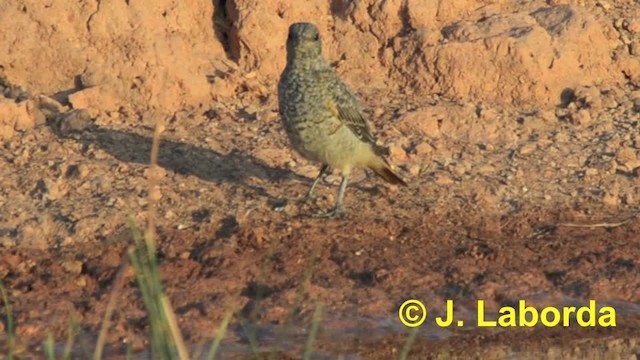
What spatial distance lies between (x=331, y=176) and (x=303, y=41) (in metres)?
1.06

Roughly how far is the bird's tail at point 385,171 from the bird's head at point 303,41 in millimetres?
761

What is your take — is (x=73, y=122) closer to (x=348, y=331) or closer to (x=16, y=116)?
(x=16, y=116)

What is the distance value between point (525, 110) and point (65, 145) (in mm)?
3107

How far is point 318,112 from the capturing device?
885 centimetres

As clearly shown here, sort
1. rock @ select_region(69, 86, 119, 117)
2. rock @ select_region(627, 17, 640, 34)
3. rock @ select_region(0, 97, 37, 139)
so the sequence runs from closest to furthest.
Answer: rock @ select_region(0, 97, 37, 139) < rock @ select_region(69, 86, 119, 117) < rock @ select_region(627, 17, 640, 34)

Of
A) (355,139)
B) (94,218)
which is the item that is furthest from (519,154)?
(94,218)

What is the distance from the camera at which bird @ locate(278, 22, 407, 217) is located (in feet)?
29.0

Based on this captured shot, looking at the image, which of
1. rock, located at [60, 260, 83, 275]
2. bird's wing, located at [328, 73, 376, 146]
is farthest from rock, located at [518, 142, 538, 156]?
rock, located at [60, 260, 83, 275]

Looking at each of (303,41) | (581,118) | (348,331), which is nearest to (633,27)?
(581,118)

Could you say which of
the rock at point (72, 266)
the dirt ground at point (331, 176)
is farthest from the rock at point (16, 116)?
the rock at point (72, 266)

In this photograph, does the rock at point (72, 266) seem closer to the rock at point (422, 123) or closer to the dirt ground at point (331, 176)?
the dirt ground at point (331, 176)

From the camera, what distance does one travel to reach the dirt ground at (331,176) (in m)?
7.82

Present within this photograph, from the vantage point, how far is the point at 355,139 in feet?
29.4

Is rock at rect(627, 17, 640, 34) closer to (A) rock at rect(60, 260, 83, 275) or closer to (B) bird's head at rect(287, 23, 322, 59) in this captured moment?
(B) bird's head at rect(287, 23, 322, 59)
